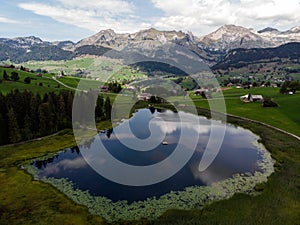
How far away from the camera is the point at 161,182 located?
53.4 metres

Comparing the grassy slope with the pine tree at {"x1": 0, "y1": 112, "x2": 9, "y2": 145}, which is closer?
the grassy slope

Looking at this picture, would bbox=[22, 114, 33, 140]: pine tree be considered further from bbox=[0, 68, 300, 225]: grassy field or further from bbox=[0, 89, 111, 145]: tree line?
bbox=[0, 68, 300, 225]: grassy field

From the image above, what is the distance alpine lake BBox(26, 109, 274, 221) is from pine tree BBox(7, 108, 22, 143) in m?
18.3

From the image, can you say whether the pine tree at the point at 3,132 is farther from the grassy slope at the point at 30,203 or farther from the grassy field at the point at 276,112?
the grassy field at the point at 276,112

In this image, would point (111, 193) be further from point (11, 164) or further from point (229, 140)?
point (229, 140)

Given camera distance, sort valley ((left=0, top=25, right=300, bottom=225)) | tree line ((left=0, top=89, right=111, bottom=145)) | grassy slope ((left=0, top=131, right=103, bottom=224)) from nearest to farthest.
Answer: grassy slope ((left=0, top=131, right=103, bottom=224))
valley ((left=0, top=25, right=300, bottom=225))
tree line ((left=0, top=89, right=111, bottom=145))

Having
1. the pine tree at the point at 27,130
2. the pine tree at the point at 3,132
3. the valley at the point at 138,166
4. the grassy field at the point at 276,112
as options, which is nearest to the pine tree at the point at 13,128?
the valley at the point at 138,166

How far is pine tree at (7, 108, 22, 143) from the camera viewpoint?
7844 cm

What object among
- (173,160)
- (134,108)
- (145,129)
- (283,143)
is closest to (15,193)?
(173,160)

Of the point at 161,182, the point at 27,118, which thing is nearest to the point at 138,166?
the point at 161,182

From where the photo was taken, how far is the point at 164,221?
129 ft

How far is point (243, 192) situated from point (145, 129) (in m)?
58.5

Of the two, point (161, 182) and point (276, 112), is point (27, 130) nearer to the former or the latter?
point (161, 182)

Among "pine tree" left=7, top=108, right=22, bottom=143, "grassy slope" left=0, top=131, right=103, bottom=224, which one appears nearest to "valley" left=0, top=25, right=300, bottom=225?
"grassy slope" left=0, top=131, right=103, bottom=224
